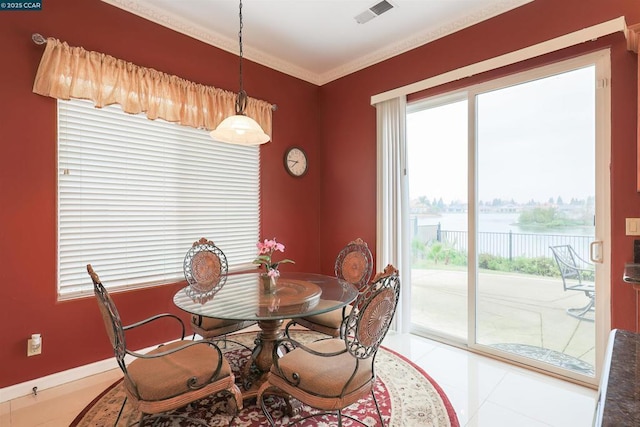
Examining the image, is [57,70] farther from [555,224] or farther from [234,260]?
[555,224]

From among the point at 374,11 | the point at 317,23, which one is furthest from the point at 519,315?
the point at 317,23

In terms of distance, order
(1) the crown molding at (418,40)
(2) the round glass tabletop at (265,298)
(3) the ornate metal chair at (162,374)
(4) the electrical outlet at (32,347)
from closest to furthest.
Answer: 1. (3) the ornate metal chair at (162,374)
2. (2) the round glass tabletop at (265,298)
3. (4) the electrical outlet at (32,347)
4. (1) the crown molding at (418,40)

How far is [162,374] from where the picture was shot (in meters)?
1.68

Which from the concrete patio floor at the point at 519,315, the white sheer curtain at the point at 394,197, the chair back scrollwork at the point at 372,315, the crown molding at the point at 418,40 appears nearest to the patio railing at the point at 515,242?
the concrete patio floor at the point at 519,315

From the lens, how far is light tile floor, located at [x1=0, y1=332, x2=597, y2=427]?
2.02 m

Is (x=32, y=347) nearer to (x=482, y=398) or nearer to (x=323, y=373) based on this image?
(x=323, y=373)

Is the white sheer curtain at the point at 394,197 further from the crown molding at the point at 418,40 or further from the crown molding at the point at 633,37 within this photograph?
the crown molding at the point at 633,37

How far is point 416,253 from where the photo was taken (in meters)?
3.60

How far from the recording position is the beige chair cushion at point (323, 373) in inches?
64.6

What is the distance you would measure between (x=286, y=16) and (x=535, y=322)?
12.0 ft

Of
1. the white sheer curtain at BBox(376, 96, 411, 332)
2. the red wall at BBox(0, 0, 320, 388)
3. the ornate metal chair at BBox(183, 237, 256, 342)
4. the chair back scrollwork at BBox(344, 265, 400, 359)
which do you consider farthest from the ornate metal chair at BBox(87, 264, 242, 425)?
the white sheer curtain at BBox(376, 96, 411, 332)

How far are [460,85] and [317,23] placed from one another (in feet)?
5.08

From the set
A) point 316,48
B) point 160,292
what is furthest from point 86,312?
point 316,48

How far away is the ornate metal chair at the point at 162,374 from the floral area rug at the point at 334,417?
0.18 metres
